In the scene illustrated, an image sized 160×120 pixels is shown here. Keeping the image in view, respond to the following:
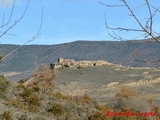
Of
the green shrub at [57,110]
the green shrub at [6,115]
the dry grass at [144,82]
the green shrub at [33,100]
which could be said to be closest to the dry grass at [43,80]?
the green shrub at [33,100]

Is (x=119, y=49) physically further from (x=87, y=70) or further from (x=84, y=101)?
(x=84, y=101)

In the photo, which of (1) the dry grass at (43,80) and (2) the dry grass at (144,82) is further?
(2) the dry grass at (144,82)

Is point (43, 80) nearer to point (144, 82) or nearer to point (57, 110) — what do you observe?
point (57, 110)

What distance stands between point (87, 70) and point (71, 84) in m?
17.3

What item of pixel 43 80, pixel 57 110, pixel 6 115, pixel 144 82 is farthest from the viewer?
pixel 144 82

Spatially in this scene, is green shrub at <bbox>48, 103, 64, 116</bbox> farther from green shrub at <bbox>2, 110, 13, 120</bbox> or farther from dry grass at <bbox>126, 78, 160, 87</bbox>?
dry grass at <bbox>126, 78, 160, 87</bbox>

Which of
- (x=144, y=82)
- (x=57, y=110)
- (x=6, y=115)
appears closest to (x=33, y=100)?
(x=57, y=110)

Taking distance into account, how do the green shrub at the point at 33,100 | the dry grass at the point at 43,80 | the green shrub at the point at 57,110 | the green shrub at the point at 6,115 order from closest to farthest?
the green shrub at the point at 6,115, the green shrub at the point at 57,110, the green shrub at the point at 33,100, the dry grass at the point at 43,80

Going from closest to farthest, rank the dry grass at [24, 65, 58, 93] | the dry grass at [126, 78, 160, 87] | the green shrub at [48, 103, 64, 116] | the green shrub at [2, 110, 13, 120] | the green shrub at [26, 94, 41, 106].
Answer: the green shrub at [2, 110, 13, 120]
the green shrub at [48, 103, 64, 116]
the green shrub at [26, 94, 41, 106]
the dry grass at [24, 65, 58, 93]
the dry grass at [126, 78, 160, 87]

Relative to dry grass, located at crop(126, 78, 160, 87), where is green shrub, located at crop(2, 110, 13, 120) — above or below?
above

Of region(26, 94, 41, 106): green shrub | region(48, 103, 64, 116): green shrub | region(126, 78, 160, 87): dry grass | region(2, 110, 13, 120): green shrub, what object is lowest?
region(126, 78, 160, 87): dry grass

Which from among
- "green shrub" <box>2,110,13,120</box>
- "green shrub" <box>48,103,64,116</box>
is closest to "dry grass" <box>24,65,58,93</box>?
"green shrub" <box>48,103,64,116</box>

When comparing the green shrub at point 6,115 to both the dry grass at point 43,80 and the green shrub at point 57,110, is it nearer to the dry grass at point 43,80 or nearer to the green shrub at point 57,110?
the green shrub at point 57,110

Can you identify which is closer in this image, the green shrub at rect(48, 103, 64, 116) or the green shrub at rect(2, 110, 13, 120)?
the green shrub at rect(2, 110, 13, 120)
